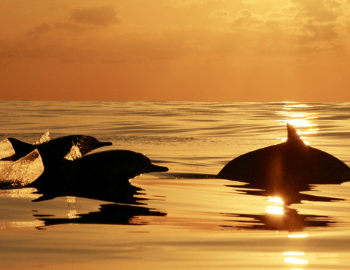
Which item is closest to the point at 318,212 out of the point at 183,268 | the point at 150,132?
the point at 183,268

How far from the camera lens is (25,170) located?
9.11 m

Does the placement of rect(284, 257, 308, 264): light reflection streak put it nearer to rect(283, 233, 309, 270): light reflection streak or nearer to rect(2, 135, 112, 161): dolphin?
rect(283, 233, 309, 270): light reflection streak

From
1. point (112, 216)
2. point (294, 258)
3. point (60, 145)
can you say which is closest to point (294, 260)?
point (294, 258)

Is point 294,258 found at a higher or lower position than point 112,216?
lower

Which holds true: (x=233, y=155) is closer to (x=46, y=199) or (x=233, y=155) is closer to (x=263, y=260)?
(x=46, y=199)

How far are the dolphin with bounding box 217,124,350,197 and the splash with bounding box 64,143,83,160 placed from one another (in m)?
3.04

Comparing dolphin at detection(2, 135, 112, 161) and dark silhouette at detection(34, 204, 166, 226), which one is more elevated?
dolphin at detection(2, 135, 112, 161)

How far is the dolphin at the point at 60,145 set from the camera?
9887 mm

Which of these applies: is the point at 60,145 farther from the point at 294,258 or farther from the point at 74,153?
the point at 294,258

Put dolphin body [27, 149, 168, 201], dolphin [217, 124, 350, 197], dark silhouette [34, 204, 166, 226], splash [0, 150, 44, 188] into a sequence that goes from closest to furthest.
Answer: dark silhouette [34, 204, 166, 226] → dolphin body [27, 149, 168, 201] → splash [0, 150, 44, 188] → dolphin [217, 124, 350, 197]

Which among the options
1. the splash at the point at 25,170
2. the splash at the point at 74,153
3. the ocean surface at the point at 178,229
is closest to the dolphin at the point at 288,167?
the ocean surface at the point at 178,229

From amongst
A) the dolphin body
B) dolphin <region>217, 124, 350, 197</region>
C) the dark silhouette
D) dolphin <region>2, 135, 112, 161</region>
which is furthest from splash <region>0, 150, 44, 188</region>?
dolphin <region>217, 124, 350, 197</region>

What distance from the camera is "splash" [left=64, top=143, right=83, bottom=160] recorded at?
36.2 feet

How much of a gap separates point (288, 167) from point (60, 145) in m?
4.65
